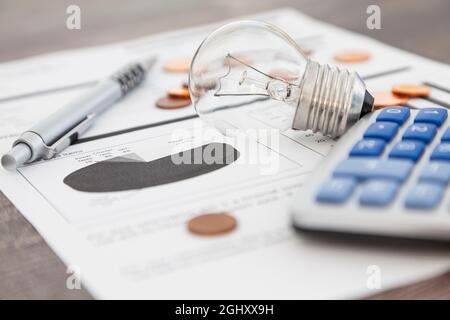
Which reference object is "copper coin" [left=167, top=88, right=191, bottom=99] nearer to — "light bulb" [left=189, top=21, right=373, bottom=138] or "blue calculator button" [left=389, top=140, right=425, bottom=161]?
"light bulb" [left=189, top=21, right=373, bottom=138]

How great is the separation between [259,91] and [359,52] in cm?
20

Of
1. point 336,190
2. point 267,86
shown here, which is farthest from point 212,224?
point 267,86

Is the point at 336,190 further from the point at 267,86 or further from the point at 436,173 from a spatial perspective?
the point at 267,86

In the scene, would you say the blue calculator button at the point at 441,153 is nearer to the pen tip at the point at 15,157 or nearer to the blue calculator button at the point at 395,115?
the blue calculator button at the point at 395,115

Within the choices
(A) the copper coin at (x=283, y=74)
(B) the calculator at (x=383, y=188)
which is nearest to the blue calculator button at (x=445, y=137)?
(B) the calculator at (x=383, y=188)

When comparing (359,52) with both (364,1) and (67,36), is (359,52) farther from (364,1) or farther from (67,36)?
(67,36)

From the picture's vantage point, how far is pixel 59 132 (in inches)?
19.4

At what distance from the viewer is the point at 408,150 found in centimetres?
38

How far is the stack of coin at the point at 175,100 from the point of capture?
57 cm

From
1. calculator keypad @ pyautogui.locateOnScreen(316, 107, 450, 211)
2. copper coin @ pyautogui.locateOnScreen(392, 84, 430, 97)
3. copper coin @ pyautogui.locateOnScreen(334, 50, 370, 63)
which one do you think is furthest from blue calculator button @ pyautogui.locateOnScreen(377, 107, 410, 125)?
copper coin @ pyautogui.locateOnScreen(334, 50, 370, 63)

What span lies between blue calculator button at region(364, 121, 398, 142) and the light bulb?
1.1 inches

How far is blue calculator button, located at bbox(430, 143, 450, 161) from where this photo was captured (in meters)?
0.37

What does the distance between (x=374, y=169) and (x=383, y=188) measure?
25mm
